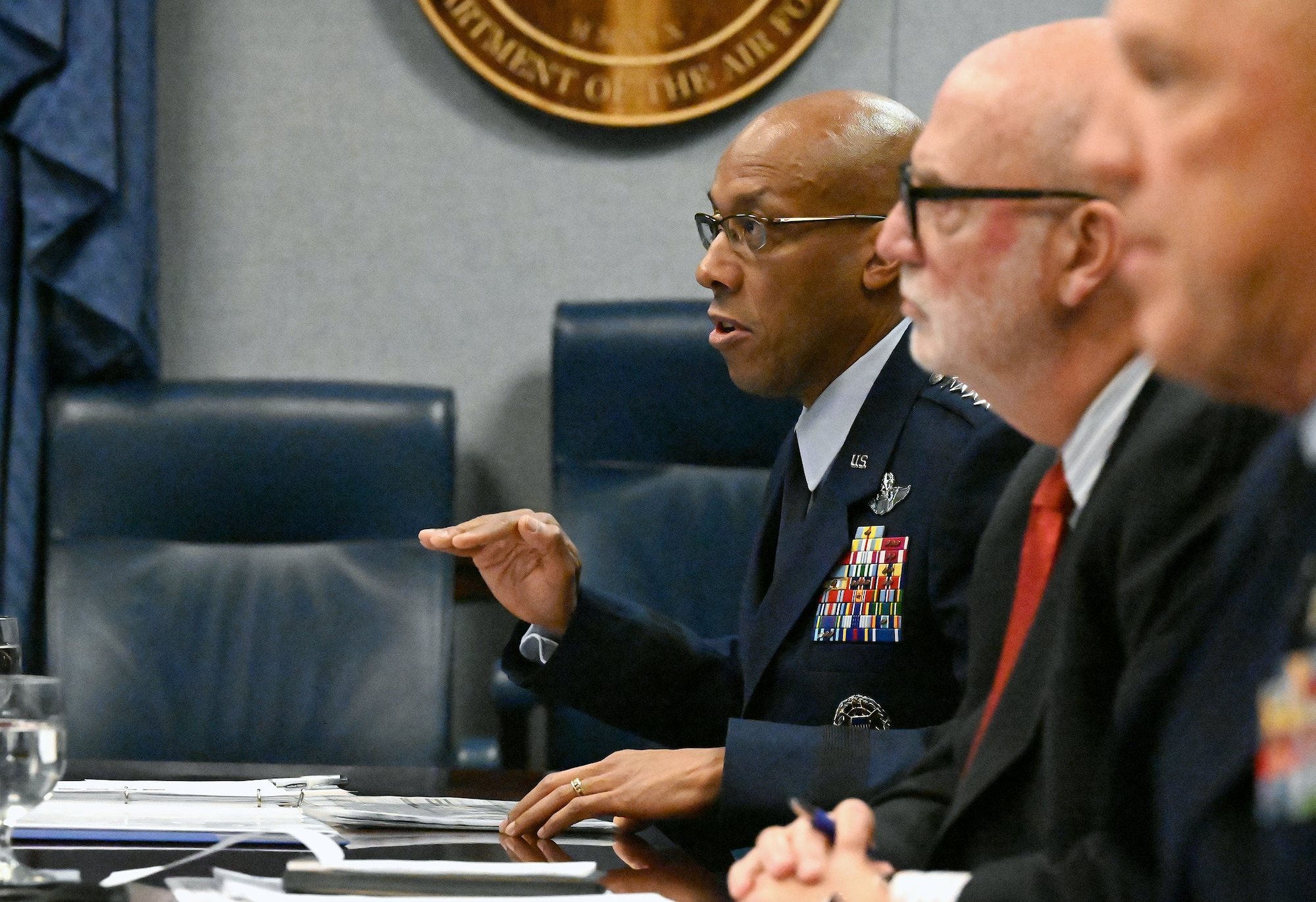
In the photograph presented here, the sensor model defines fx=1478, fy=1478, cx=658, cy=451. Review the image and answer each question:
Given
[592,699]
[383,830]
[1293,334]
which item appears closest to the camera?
[1293,334]

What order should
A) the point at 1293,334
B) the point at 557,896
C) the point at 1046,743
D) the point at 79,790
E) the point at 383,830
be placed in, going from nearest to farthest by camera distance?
the point at 1293,334 < the point at 1046,743 < the point at 557,896 < the point at 383,830 < the point at 79,790

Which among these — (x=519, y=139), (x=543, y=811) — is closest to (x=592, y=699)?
(x=543, y=811)

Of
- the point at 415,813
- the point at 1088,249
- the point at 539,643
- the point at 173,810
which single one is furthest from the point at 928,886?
the point at 539,643

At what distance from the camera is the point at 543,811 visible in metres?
1.31

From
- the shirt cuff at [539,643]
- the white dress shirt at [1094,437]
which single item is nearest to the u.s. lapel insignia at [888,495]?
the shirt cuff at [539,643]

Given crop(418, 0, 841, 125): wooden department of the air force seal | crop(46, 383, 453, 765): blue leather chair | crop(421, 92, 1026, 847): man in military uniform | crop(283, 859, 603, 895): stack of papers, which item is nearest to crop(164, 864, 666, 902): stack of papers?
crop(283, 859, 603, 895): stack of papers

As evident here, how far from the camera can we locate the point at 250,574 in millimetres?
2398

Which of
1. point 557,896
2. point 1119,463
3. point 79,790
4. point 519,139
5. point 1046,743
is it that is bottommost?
point 79,790

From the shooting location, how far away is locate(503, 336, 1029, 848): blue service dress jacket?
4.40 feet

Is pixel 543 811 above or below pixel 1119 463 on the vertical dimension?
below

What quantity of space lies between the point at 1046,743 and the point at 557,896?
349 millimetres

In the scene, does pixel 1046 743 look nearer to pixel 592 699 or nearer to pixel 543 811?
pixel 543 811

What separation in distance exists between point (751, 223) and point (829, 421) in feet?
0.88

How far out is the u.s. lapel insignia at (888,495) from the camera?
5.01 feet
